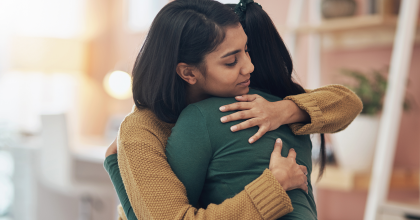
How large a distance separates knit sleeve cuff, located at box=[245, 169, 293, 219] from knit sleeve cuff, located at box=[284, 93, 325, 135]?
0.60 feet

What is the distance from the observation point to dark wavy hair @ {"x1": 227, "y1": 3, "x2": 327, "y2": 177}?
38.5 inches

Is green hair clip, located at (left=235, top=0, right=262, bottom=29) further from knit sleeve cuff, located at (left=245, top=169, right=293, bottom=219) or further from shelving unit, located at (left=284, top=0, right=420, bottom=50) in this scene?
shelving unit, located at (left=284, top=0, right=420, bottom=50)

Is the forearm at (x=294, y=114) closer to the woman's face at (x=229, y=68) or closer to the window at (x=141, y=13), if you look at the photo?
the woman's face at (x=229, y=68)

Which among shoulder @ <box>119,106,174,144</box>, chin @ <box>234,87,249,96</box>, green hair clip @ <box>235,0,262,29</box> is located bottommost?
shoulder @ <box>119,106,174,144</box>

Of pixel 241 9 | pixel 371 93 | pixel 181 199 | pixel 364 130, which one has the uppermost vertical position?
pixel 241 9

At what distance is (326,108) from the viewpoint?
940 millimetres

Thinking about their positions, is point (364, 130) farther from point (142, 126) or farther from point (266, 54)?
point (142, 126)

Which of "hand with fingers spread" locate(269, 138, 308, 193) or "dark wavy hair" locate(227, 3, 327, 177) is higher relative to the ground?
"dark wavy hair" locate(227, 3, 327, 177)

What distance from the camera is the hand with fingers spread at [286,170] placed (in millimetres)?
757

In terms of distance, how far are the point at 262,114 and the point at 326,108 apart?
0.20m

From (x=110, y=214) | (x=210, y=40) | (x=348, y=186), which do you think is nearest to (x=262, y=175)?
(x=210, y=40)

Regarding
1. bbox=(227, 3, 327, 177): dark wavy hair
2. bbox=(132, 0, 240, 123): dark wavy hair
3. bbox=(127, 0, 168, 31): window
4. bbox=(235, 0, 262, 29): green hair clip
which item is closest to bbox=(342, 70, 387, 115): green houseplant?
bbox=(227, 3, 327, 177): dark wavy hair

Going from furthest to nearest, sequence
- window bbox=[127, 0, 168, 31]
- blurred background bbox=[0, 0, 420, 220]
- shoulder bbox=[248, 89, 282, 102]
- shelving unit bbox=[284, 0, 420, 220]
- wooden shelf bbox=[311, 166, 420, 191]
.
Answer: window bbox=[127, 0, 168, 31], blurred background bbox=[0, 0, 420, 220], wooden shelf bbox=[311, 166, 420, 191], shelving unit bbox=[284, 0, 420, 220], shoulder bbox=[248, 89, 282, 102]

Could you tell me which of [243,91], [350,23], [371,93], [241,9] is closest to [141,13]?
[350,23]
